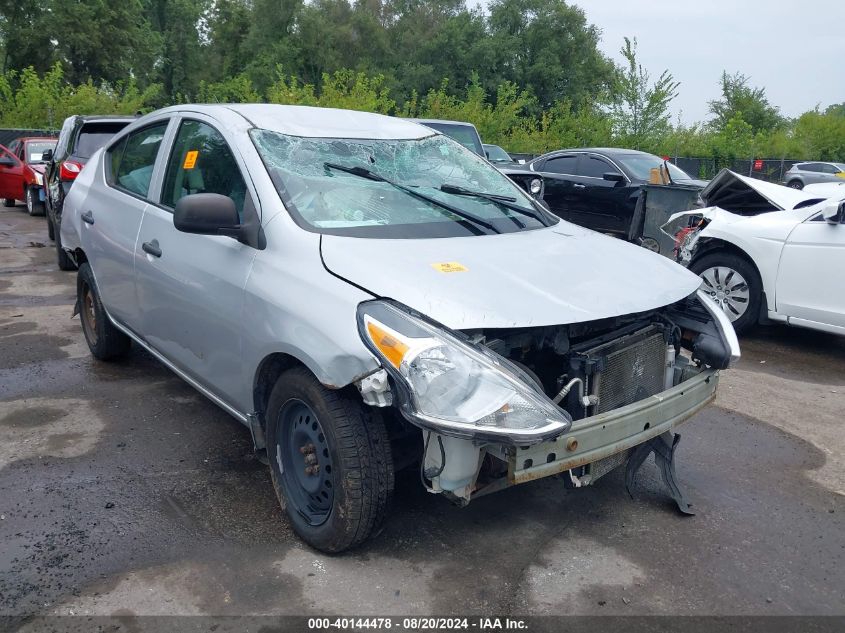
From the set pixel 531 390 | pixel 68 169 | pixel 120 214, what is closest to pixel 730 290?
pixel 531 390

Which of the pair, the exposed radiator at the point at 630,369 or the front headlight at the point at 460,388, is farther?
the exposed radiator at the point at 630,369

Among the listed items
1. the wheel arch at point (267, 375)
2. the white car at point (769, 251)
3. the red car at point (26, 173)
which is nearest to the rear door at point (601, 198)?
the white car at point (769, 251)

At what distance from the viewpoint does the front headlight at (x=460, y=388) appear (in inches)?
104

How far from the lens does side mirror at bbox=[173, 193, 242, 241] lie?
130 inches

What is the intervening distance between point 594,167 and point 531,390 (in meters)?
10.8

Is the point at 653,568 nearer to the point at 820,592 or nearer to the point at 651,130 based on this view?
the point at 820,592

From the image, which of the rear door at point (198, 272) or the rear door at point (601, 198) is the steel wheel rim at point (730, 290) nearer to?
the rear door at point (198, 272)

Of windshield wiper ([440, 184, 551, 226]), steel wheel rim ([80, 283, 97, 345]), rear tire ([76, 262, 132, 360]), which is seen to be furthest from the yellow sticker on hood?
steel wheel rim ([80, 283, 97, 345])

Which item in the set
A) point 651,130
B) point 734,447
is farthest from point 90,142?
point 651,130

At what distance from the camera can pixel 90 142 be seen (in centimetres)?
1066

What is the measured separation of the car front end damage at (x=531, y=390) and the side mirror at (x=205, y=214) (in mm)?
894

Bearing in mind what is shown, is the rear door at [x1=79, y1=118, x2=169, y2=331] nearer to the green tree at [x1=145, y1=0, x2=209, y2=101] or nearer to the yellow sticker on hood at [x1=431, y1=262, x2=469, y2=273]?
the yellow sticker on hood at [x1=431, y1=262, x2=469, y2=273]

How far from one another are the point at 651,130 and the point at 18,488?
2499cm

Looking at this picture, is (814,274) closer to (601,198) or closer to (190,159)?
(190,159)
